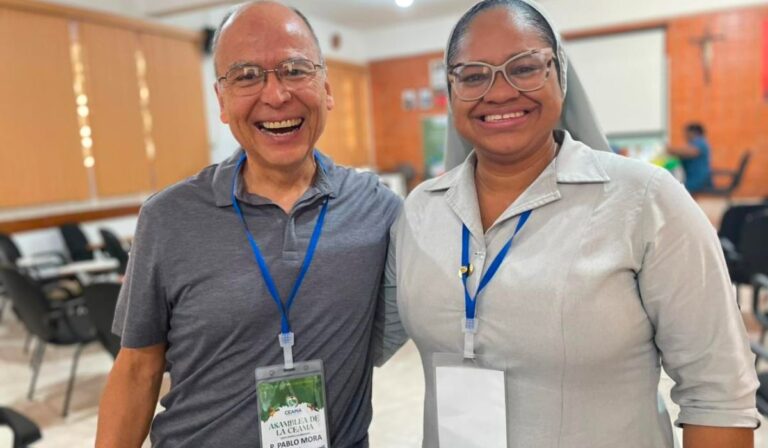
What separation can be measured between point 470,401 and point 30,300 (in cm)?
341

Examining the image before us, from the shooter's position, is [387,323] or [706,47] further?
[706,47]

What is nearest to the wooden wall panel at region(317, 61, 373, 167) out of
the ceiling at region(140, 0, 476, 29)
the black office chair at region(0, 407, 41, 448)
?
the ceiling at region(140, 0, 476, 29)

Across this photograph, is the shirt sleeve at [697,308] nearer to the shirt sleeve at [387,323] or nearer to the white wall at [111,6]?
the shirt sleeve at [387,323]

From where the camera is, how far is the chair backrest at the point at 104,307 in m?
3.06

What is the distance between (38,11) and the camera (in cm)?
607

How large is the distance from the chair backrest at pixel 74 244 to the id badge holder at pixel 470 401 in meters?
6.04

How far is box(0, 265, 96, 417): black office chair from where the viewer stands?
11.7 feet

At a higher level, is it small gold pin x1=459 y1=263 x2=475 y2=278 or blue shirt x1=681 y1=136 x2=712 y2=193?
small gold pin x1=459 y1=263 x2=475 y2=278

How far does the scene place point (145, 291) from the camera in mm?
1230

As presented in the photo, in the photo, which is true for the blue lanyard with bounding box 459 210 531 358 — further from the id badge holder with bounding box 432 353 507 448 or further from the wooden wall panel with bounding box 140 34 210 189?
the wooden wall panel with bounding box 140 34 210 189

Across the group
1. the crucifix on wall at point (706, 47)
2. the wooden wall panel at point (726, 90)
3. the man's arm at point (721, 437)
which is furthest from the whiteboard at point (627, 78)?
the man's arm at point (721, 437)

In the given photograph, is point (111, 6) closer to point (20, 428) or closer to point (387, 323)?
point (20, 428)

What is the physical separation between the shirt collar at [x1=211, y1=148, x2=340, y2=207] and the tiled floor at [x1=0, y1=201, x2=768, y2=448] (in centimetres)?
143

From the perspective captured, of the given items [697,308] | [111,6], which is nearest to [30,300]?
[697,308]
